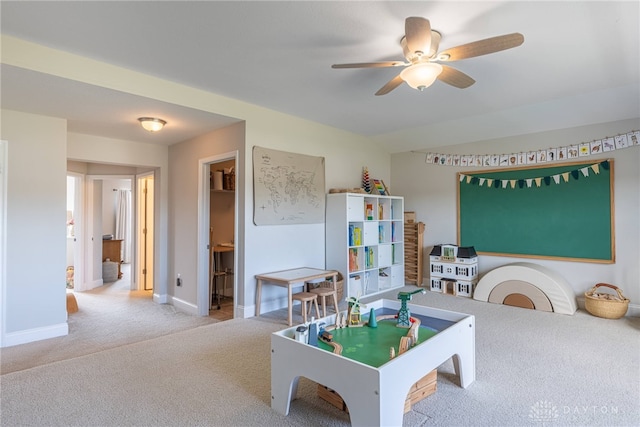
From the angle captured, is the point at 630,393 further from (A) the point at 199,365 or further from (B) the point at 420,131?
(B) the point at 420,131

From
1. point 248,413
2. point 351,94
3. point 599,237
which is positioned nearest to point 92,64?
point 351,94

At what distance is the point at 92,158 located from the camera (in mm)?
4340

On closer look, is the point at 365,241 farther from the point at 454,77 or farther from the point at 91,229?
the point at 91,229

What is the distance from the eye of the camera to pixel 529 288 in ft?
13.6

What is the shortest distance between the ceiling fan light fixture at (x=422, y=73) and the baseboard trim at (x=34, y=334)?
405cm

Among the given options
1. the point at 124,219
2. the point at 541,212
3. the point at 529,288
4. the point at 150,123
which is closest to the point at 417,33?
the point at 150,123

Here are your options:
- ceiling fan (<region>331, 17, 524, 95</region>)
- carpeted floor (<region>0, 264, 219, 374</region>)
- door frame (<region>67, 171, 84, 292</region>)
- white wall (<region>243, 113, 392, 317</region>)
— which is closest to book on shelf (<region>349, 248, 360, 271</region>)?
white wall (<region>243, 113, 392, 317</region>)

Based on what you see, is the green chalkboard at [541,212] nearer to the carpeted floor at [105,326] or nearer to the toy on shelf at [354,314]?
the toy on shelf at [354,314]

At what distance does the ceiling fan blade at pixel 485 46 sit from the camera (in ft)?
6.30

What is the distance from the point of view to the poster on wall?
392 centimetres

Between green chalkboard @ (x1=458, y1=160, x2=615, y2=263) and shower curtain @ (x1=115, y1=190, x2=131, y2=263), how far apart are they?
7.91m

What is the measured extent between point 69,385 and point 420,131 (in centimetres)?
473

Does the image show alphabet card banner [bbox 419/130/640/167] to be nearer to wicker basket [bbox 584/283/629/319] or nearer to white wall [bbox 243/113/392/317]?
white wall [bbox 243/113/392/317]

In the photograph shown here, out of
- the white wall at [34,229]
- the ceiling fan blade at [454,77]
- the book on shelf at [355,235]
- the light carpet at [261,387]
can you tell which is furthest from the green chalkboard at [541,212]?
the white wall at [34,229]
